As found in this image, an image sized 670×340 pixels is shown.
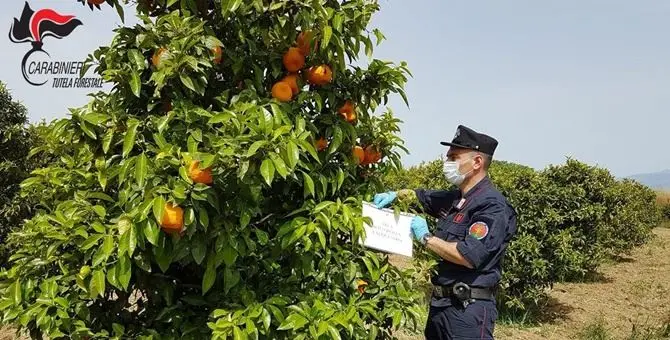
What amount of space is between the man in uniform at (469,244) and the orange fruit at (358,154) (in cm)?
23

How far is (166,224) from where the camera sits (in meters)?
1.83

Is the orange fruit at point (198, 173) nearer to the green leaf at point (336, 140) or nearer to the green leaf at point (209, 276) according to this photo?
the green leaf at point (209, 276)

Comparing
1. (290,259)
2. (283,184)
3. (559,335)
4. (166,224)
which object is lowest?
(559,335)

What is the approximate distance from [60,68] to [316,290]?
6.50 metres

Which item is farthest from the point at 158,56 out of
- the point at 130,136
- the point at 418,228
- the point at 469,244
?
the point at 469,244

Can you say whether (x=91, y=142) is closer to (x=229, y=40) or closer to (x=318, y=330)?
(x=229, y=40)

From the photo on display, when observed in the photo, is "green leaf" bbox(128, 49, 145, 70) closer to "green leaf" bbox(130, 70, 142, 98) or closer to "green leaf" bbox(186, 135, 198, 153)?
"green leaf" bbox(130, 70, 142, 98)

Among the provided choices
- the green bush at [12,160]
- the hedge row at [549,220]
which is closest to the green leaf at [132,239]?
the green bush at [12,160]

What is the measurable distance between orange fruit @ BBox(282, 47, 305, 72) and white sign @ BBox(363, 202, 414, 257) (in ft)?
2.09

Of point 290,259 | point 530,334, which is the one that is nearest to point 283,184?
point 290,259

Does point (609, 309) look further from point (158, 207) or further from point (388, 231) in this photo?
point (158, 207)

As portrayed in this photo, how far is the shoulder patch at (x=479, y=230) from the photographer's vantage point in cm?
290

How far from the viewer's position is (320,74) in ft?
→ 7.83

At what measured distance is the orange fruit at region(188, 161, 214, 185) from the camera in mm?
1863
